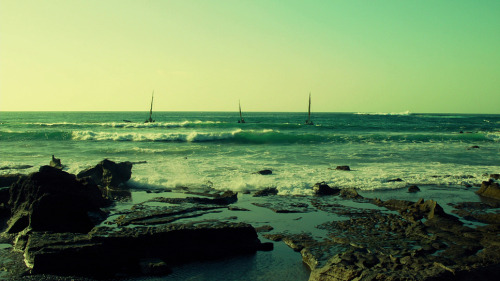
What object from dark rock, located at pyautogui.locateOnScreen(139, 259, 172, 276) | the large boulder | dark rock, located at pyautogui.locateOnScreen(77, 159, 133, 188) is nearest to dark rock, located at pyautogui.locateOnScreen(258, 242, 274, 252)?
dark rock, located at pyautogui.locateOnScreen(139, 259, 172, 276)

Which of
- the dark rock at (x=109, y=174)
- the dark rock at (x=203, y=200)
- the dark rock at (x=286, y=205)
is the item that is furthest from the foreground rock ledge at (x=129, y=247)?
the dark rock at (x=109, y=174)

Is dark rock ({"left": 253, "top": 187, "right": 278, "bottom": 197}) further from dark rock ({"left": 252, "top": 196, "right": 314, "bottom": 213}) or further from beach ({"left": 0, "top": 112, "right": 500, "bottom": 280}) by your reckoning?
dark rock ({"left": 252, "top": 196, "right": 314, "bottom": 213})

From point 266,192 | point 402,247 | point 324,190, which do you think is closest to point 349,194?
point 324,190

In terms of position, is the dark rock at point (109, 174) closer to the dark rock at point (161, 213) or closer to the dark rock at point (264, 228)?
the dark rock at point (161, 213)

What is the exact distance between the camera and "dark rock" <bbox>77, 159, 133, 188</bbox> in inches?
474

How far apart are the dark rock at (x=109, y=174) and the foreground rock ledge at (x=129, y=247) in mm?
6082

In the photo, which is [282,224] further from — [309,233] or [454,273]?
[454,273]

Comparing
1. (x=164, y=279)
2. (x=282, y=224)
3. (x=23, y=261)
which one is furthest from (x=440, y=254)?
(x=23, y=261)

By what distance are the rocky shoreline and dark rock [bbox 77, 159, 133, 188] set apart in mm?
1941

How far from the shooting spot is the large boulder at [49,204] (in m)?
6.79

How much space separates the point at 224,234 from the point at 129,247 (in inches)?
59.3

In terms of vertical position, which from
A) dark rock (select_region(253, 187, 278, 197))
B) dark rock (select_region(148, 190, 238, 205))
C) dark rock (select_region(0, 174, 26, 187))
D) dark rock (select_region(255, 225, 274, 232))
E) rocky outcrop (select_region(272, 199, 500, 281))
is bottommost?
dark rock (select_region(253, 187, 278, 197))

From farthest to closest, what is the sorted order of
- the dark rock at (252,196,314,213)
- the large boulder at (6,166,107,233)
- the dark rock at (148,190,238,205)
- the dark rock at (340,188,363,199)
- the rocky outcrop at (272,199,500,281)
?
the dark rock at (340,188,363,199) → the dark rock at (148,190,238,205) → the dark rock at (252,196,314,213) → the large boulder at (6,166,107,233) → the rocky outcrop at (272,199,500,281)

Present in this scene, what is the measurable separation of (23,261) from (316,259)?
437 centimetres
